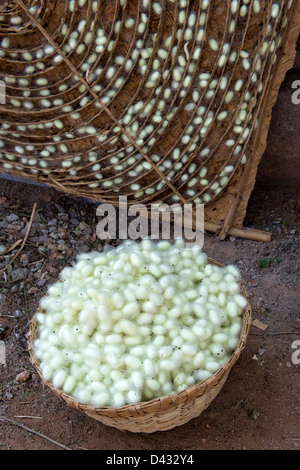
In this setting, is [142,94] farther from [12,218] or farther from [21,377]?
[21,377]

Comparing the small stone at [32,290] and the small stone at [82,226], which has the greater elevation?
the small stone at [82,226]

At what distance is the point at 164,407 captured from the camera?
1420 millimetres

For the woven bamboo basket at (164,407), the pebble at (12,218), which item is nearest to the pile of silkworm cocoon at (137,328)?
the woven bamboo basket at (164,407)

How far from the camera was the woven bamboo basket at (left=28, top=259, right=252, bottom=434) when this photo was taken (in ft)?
4.62

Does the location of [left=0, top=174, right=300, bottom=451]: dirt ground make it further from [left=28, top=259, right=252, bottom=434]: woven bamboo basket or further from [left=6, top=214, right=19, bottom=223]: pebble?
[left=28, top=259, right=252, bottom=434]: woven bamboo basket

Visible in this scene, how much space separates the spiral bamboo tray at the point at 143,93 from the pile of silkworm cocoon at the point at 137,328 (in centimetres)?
71

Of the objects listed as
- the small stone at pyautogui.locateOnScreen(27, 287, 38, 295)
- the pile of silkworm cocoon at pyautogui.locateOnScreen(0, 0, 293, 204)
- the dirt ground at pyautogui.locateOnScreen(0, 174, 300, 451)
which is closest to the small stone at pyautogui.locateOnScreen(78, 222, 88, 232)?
the dirt ground at pyautogui.locateOnScreen(0, 174, 300, 451)

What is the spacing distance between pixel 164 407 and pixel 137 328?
25 centimetres

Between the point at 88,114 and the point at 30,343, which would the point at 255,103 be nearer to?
the point at 88,114

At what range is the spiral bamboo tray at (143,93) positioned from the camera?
6.72 ft

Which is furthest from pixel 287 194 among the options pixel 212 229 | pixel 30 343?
pixel 30 343

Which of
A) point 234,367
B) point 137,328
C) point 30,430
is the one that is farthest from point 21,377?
point 234,367

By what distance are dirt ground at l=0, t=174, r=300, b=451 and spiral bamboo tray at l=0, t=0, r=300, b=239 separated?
0.27 metres

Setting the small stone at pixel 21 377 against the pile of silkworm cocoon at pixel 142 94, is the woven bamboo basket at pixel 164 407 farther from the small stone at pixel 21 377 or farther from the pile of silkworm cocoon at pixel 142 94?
the pile of silkworm cocoon at pixel 142 94
